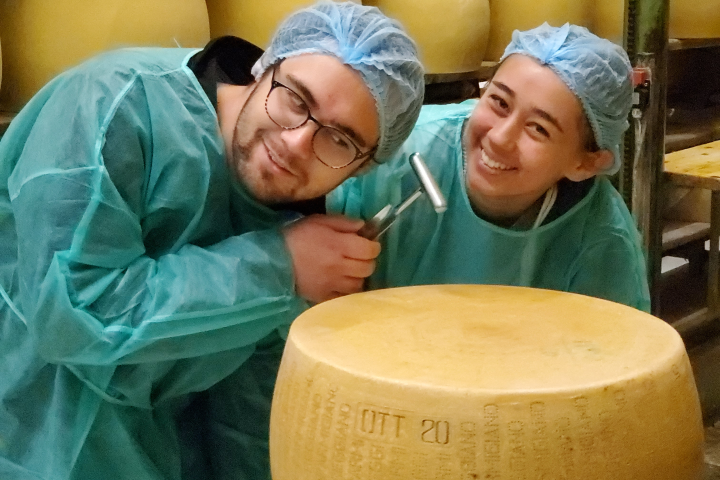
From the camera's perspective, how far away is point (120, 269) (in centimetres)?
91

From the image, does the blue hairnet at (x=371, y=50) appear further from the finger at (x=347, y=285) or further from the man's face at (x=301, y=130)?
the finger at (x=347, y=285)

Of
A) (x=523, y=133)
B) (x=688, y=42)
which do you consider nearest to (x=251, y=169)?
(x=523, y=133)

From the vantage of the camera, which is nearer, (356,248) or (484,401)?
(484,401)

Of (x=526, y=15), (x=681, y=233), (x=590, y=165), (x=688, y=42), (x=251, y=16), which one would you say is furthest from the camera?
(x=681, y=233)

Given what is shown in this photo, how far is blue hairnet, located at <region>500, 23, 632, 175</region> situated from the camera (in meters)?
1.12

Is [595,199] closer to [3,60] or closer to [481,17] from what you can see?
[481,17]

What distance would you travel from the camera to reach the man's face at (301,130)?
971 millimetres

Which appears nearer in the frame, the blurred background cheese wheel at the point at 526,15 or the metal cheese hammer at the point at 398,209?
the metal cheese hammer at the point at 398,209

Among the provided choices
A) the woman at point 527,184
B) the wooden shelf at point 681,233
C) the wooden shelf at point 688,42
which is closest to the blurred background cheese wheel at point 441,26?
the woman at point 527,184

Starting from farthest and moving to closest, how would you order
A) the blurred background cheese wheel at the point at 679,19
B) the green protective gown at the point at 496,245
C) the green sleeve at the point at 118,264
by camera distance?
the blurred background cheese wheel at the point at 679,19 < the green protective gown at the point at 496,245 < the green sleeve at the point at 118,264

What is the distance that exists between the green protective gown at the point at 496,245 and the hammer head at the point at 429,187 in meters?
0.14

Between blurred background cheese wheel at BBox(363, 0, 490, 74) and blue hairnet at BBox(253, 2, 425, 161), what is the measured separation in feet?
2.06

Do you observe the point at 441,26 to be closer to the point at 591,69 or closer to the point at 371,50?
the point at 591,69

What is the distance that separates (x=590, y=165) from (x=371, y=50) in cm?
44
